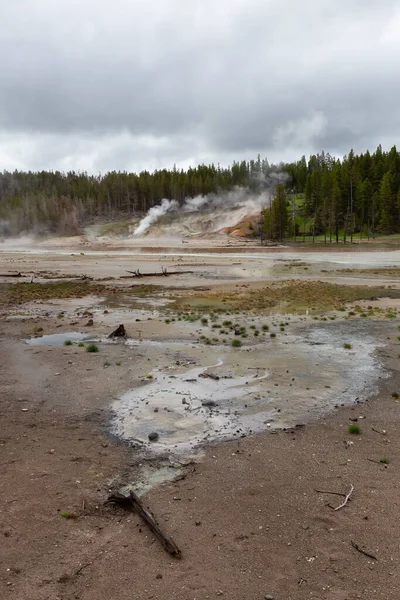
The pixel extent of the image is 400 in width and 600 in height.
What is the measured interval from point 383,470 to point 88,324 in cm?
1568

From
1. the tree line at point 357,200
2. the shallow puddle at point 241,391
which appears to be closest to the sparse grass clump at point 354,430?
the shallow puddle at point 241,391

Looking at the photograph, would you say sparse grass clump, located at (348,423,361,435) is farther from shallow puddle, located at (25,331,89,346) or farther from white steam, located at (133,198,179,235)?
white steam, located at (133,198,179,235)

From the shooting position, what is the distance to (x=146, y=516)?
6.66m

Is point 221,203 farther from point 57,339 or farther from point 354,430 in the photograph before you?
point 354,430

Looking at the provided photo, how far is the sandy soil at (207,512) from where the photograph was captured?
559cm

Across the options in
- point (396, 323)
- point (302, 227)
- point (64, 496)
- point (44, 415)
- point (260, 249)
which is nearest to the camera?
point (64, 496)

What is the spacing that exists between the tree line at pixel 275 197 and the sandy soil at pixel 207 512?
84149mm

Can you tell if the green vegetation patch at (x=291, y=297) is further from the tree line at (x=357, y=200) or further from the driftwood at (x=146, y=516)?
the tree line at (x=357, y=200)

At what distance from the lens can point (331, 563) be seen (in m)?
5.87

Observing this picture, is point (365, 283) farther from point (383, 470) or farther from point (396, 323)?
point (383, 470)

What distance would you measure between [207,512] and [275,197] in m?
108

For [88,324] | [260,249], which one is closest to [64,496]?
[88,324]

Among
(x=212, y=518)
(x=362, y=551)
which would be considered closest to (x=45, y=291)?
(x=212, y=518)

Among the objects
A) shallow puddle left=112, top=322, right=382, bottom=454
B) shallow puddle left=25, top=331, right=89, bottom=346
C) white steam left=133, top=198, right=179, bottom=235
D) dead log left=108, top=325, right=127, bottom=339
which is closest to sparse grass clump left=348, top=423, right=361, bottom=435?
shallow puddle left=112, top=322, right=382, bottom=454
